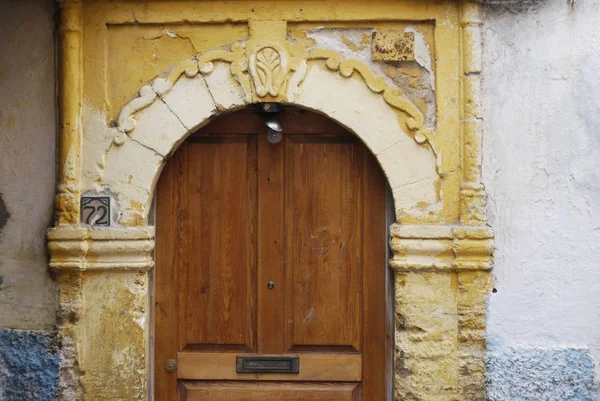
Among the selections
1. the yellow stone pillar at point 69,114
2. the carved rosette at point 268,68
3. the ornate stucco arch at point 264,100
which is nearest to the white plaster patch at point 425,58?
the ornate stucco arch at point 264,100

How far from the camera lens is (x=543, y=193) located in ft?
13.0

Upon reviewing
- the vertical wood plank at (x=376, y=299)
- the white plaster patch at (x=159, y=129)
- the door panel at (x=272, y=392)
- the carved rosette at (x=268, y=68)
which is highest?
the carved rosette at (x=268, y=68)

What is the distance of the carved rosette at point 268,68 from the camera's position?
400 centimetres

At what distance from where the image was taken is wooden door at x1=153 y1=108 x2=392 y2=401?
420cm

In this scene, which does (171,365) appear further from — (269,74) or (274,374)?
(269,74)

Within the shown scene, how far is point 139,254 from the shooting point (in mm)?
4043

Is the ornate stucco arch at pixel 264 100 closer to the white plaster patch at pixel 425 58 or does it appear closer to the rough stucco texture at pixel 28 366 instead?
the white plaster patch at pixel 425 58

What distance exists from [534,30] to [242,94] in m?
1.46

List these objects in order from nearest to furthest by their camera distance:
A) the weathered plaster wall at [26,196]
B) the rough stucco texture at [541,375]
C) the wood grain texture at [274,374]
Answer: the rough stucco texture at [541,375], the weathered plaster wall at [26,196], the wood grain texture at [274,374]

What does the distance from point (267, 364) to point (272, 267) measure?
1.64 feet

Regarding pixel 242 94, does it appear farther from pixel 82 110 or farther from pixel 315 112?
pixel 82 110

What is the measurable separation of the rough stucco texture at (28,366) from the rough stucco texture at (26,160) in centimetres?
6

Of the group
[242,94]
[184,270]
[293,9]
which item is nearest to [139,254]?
[184,270]

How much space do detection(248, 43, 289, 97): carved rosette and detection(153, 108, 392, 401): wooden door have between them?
0.27 m
